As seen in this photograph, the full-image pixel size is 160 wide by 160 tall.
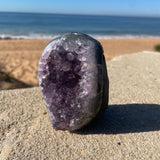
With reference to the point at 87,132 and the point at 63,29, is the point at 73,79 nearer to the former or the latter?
the point at 87,132

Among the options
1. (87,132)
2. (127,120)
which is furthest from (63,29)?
(87,132)

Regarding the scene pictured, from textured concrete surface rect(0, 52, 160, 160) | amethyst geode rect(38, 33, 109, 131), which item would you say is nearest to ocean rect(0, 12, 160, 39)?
textured concrete surface rect(0, 52, 160, 160)

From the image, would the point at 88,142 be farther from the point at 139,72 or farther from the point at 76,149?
the point at 139,72

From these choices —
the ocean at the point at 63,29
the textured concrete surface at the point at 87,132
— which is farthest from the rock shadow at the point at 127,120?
the ocean at the point at 63,29

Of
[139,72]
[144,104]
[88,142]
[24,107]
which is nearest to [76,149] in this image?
[88,142]

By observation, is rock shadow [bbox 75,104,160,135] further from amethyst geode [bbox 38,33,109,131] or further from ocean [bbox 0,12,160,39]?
ocean [bbox 0,12,160,39]
